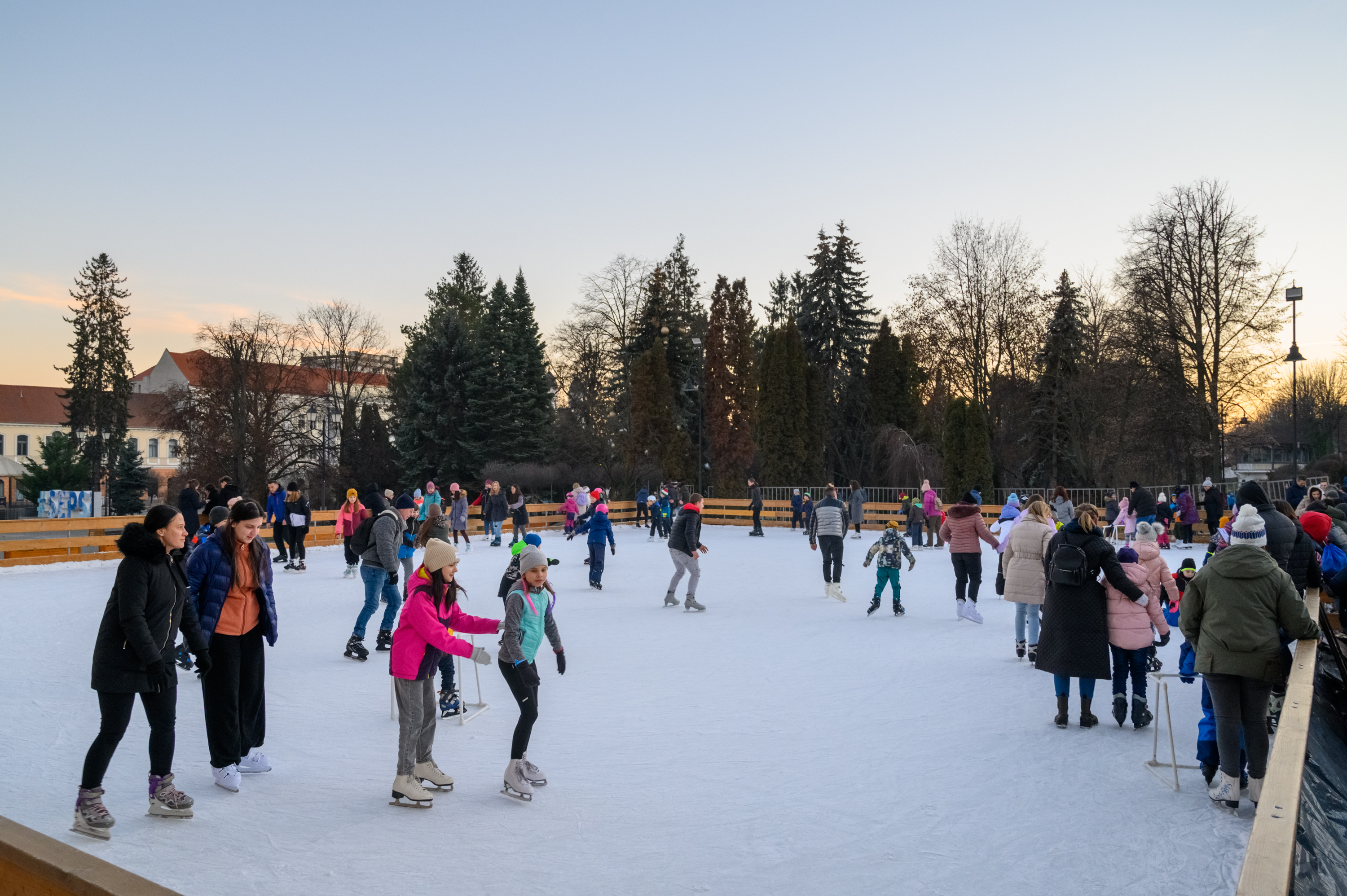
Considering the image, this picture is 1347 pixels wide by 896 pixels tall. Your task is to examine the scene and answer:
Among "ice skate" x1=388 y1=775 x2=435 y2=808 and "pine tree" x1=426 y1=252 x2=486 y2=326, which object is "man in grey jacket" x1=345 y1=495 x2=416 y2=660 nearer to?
"ice skate" x1=388 y1=775 x2=435 y2=808

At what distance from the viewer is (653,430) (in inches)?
1706

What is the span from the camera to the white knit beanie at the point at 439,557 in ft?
18.1

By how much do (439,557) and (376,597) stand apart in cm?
458

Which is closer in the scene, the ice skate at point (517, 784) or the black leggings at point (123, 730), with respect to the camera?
the black leggings at point (123, 730)

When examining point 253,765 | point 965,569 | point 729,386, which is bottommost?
point 253,765

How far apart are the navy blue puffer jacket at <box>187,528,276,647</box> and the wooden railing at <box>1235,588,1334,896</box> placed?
483 centimetres

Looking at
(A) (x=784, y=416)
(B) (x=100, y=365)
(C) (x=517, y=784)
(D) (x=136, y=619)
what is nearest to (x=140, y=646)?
(D) (x=136, y=619)

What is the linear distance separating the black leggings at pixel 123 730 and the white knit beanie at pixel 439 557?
1.44 m

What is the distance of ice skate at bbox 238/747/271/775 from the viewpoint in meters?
6.04

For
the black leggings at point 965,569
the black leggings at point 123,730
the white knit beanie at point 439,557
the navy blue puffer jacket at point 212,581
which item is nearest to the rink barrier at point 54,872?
the black leggings at point 123,730

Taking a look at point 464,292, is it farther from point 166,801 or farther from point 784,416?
point 166,801

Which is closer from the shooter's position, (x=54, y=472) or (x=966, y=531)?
(x=966, y=531)

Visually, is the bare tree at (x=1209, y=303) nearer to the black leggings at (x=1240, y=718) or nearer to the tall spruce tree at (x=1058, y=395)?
the tall spruce tree at (x=1058, y=395)

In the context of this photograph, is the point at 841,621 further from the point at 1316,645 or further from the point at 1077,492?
the point at 1077,492
